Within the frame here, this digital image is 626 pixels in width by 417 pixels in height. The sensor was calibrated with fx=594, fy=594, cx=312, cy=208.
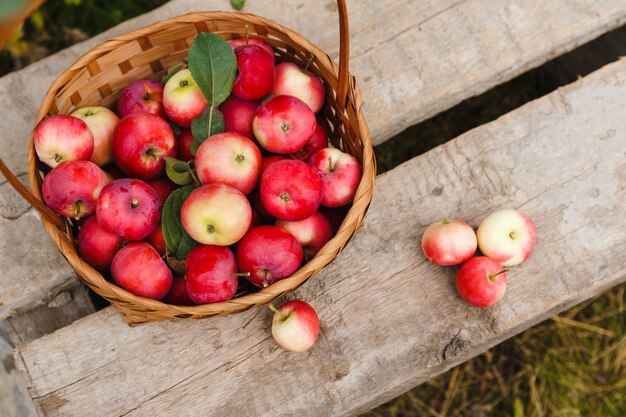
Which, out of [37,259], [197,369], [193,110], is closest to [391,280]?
[197,369]

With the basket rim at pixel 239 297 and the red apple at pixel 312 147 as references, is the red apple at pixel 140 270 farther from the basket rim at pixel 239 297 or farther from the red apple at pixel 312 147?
the red apple at pixel 312 147

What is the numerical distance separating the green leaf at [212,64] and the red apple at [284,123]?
0.10m

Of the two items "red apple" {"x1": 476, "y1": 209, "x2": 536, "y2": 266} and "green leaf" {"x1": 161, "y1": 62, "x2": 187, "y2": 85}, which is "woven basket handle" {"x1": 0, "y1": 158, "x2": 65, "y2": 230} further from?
"red apple" {"x1": 476, "y1": 209, "x2": 536, "y2": 266}

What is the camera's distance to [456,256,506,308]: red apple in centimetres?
138

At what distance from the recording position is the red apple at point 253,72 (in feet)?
4.41

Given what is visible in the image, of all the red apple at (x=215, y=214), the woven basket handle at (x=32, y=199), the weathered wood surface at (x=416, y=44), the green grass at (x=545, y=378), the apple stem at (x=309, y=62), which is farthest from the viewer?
the green grass at (x=545, y=378)

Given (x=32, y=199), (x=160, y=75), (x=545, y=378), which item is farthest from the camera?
(x=545, y=378)

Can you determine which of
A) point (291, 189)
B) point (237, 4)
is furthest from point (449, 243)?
point (237, 4)

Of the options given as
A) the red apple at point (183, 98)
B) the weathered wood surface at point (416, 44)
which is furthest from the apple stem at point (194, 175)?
the weathered wood surface at point (416, 44)

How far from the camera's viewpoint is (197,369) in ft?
4.68

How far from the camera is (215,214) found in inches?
47.1

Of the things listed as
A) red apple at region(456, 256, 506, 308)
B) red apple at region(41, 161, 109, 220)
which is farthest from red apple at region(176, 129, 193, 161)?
red apple at region(456, 256, 506, 308)

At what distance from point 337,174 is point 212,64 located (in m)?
0.37

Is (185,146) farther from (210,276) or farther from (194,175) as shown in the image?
(210,276)
